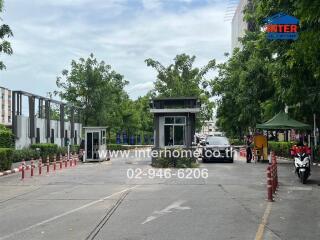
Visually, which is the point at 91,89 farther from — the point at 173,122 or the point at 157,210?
the point at 157,210

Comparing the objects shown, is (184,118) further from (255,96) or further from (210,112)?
(210,112)

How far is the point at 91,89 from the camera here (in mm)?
50438

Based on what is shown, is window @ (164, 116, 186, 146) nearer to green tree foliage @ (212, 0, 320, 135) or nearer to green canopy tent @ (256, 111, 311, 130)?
green canopy tent @ (256, 111, 311, 130)

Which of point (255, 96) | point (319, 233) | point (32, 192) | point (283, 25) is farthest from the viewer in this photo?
point (255, 96)

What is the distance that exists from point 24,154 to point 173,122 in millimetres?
9428

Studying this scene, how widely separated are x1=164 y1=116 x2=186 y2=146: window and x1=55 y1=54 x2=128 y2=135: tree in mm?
18362

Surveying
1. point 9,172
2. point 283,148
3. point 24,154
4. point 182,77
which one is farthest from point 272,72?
point 182,77

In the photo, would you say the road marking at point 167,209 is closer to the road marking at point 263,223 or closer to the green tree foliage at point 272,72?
the road marking at point 263,223

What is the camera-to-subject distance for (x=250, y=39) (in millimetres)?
41062

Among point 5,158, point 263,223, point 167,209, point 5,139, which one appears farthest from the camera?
point 5,139

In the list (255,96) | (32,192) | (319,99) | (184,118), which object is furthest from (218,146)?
(32,192)

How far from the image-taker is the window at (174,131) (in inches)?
1286

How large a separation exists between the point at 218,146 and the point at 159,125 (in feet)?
13.2

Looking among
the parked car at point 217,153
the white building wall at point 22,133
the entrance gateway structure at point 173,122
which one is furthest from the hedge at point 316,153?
the white building wall at point 22,133
